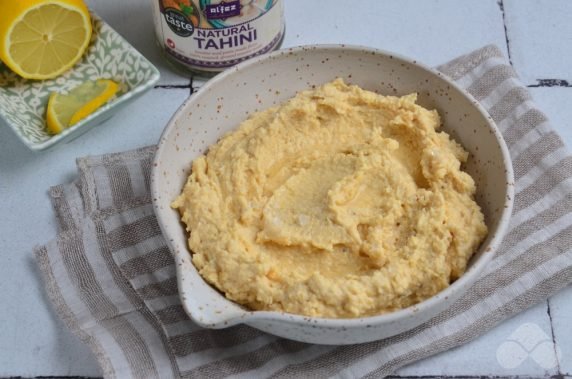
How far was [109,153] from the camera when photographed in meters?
2.06

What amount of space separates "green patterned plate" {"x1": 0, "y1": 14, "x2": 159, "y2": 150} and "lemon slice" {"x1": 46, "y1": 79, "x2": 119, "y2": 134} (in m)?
0.03

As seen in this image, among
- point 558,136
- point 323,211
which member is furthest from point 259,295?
point 558,136

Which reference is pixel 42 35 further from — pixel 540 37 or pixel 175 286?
pixel 540 37

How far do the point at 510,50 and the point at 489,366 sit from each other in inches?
38.3

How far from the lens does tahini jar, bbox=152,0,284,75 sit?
2033 mm

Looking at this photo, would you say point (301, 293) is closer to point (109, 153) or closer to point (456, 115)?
point (456, 115)

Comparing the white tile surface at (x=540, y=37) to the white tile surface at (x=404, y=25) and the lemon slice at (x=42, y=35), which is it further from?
the lemon slice at (x=42, y=35)

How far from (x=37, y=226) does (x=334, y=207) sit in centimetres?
76

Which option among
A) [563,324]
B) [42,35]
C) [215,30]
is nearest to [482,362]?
[563,324]

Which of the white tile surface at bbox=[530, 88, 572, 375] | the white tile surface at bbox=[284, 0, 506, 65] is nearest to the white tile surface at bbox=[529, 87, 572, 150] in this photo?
the white tile surface at bbox=[530, 88, 572, 375]

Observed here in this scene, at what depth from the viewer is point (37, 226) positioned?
1978 mm

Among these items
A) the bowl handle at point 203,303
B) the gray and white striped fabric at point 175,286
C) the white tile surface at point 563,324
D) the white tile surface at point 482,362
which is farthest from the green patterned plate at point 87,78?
the white tile surface at point 563,324

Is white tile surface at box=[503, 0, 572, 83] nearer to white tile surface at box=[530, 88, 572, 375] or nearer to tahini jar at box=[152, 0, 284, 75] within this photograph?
white tile surface at box=[530, 88, 572, 375]

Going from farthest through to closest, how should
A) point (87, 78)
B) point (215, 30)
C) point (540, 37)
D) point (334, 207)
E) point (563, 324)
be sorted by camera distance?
point (540, 37)
point (87, 78)
point (215, 30)
point (563, 324)
point (334, 207)
